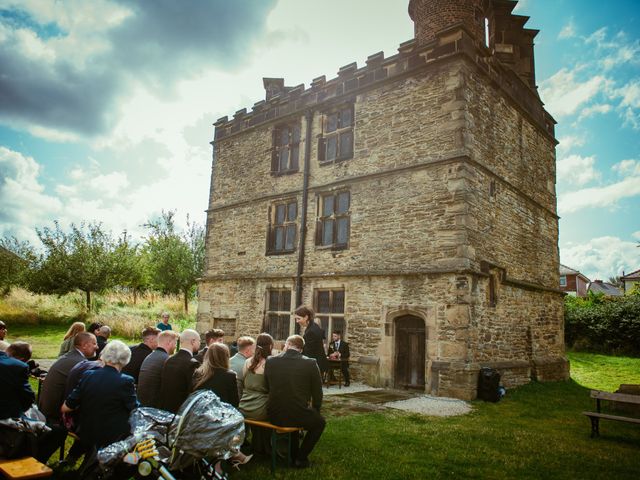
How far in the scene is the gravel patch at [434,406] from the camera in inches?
347

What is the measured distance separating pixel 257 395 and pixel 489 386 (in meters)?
6.85

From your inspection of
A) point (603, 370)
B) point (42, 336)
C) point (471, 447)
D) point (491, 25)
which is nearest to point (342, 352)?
point (471, 447)

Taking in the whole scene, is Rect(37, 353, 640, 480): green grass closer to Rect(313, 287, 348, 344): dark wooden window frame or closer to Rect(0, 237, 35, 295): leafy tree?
Rect(313, 287, 348, 344): dark wooden window frame

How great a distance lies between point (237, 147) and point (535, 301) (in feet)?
39.3

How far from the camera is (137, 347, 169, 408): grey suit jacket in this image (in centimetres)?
532

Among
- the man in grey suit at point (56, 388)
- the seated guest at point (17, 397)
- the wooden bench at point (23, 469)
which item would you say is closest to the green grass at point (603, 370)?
the man in grey suit at point (56, 388)

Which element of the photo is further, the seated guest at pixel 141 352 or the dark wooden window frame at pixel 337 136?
the dark wooden window frame at pixel 337 136

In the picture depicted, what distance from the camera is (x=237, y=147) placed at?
56.9 ft

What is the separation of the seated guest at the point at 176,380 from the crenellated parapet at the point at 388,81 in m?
10.5

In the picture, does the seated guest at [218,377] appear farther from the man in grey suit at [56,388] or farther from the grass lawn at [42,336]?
the grass lawn at [42,336]

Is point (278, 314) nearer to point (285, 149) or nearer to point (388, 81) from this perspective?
point (285, 149)

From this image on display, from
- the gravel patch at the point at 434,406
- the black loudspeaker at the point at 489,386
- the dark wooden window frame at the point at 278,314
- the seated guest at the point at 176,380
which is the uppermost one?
the dark wooden window frame at the point at 278,314

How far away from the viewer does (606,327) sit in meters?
21.4

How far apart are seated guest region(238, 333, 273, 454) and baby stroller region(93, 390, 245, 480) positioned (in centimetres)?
118
